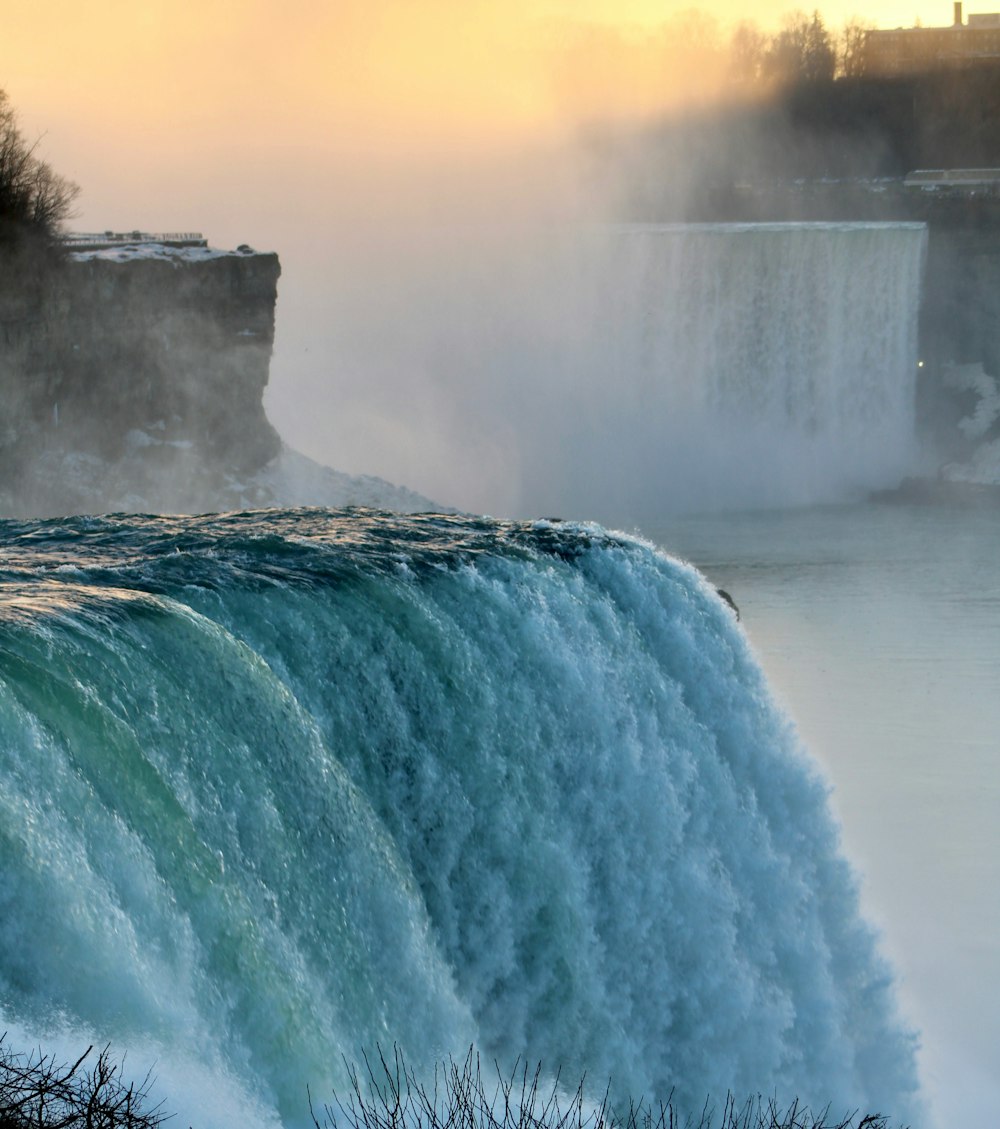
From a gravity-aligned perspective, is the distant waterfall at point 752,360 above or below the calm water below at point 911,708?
above

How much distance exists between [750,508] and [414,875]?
26130 millimetres

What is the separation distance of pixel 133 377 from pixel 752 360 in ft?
51.3

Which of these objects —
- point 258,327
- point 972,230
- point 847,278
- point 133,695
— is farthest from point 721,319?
point 133,695

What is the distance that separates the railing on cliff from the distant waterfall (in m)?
9.75

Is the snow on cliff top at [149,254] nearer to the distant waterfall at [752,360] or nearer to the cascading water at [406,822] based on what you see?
the distant waterfall at [752,360]

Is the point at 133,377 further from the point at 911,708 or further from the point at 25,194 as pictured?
the point at 911,708

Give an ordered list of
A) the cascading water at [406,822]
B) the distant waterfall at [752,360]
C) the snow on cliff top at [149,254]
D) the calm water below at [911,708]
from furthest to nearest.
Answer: the distant waterfall at [752,360] → the snow on cliff top at [149,254] → the calm water below at [911,708] → the cascading water at [406,822]

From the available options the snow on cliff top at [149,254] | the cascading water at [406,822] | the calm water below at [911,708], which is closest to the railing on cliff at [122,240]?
the snow on cliff top at [149,254]

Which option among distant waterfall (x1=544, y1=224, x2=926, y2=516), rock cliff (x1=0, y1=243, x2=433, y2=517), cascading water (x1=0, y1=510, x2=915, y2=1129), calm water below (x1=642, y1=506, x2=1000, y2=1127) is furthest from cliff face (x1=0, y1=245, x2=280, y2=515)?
cascading water (x1=0, y1=510, x2=915, y2=1129)

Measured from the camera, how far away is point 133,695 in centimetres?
793

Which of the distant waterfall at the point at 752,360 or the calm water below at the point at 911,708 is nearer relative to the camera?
the calm water below at the point at 911,708

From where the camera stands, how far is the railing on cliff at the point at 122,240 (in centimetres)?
2742

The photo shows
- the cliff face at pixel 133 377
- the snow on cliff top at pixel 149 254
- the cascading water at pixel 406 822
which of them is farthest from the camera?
the snow on cliff top at pixel 149 254

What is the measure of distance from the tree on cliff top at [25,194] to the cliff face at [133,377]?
66 centimetres
